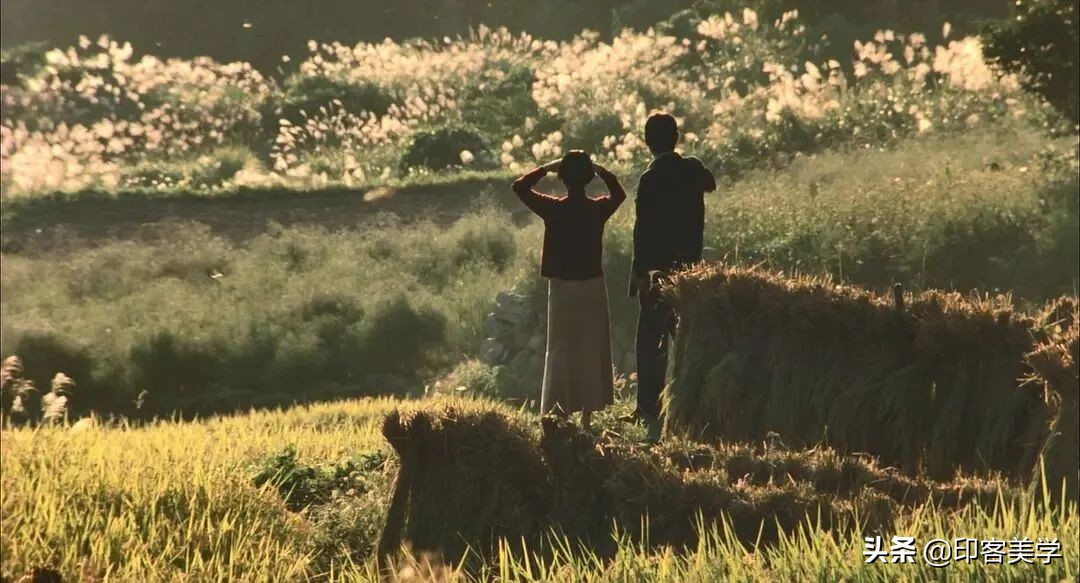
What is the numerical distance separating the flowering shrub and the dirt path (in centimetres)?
58

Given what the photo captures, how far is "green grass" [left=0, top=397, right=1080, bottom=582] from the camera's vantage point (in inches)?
147

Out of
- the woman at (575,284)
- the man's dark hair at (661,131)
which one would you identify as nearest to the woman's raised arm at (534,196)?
the woman at (575,284)

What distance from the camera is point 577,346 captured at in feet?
24.1

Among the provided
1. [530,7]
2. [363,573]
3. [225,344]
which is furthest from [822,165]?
[530,7]

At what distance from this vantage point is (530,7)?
26000 mm

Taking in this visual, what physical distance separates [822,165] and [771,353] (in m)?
8.67

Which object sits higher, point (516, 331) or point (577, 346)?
point (577, 346)

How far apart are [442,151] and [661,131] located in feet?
38.6

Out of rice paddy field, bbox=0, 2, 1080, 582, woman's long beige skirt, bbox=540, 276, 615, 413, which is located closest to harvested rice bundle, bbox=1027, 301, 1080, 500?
rice paddy field, bbox=0, 2, 1080, 582

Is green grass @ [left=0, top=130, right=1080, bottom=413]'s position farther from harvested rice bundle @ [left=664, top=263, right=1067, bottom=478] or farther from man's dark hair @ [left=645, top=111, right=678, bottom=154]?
harvested rice bundle @ [left=664, top=263, right=1067, bottom=478]

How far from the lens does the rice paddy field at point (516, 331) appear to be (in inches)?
179

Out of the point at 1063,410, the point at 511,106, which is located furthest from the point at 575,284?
the point at 511,106

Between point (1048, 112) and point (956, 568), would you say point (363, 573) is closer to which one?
point (956, 568)

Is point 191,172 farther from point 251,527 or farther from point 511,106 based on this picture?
point 251,527
